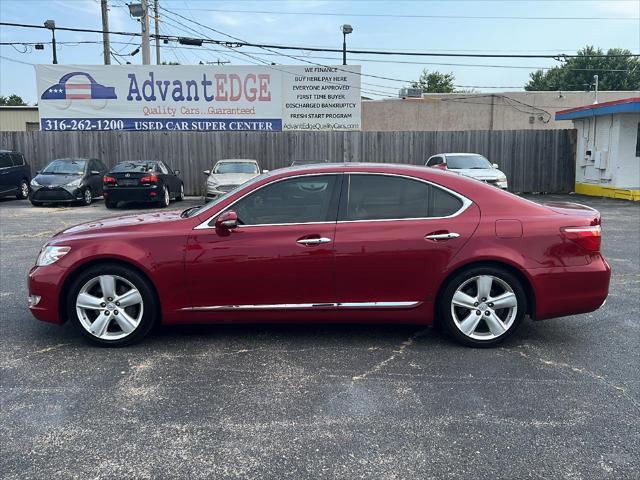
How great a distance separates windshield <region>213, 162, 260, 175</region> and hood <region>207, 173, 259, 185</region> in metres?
0.32

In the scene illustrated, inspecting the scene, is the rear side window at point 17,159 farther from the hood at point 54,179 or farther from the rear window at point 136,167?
the rear window at point 136,167

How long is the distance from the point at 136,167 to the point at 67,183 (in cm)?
233

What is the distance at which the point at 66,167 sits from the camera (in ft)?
59.7

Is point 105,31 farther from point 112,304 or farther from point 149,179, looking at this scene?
point 112,304

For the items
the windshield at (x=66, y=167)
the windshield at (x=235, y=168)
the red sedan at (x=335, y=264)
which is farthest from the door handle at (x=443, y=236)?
the windshield at (x=66, y=167)

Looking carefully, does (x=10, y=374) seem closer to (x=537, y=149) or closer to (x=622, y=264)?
(x=622, y=264)

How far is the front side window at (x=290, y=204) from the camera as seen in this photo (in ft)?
15.3

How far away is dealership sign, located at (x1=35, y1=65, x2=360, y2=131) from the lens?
73.7 feet

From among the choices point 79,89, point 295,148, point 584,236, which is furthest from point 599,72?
point 584,236

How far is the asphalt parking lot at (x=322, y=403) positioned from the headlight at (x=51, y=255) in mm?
728

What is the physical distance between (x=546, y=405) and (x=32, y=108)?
42.3m

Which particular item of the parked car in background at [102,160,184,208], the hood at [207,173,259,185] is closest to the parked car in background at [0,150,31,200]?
the parked car in background at [102,160,184,208]

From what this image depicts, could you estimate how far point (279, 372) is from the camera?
419 centimetres

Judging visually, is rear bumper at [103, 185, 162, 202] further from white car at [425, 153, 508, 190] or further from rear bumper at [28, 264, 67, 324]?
rear bumper at [28, 264, 67, 324]
